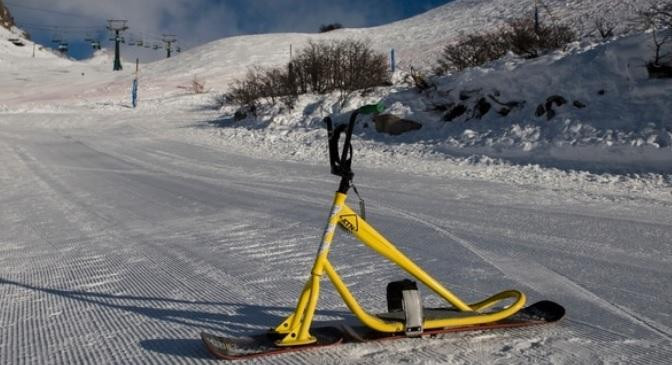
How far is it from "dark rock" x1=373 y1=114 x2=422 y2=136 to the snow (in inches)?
14.2

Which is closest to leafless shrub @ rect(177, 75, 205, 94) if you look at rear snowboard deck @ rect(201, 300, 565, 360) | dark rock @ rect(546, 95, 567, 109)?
dark rock @ rect(546, 95, 567, 109)

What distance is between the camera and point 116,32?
58719 millimetres

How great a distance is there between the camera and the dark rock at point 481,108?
12.9 m

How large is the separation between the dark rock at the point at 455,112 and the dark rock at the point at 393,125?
72 centimetres

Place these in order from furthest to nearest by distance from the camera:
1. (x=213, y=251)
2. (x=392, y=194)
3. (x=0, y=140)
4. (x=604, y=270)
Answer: (x=0, y=140) → (x=392, y=194) → (x=213, y=251) → (x=604, y=270)

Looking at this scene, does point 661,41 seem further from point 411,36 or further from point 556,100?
point 411,36

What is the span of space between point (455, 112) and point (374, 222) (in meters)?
7.96

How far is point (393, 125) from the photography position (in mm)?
14281

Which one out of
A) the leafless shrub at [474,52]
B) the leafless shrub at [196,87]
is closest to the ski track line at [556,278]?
the leafless shrub at [474,52]

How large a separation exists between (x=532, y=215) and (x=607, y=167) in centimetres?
362

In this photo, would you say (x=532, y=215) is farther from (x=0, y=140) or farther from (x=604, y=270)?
(x=0, y=140)

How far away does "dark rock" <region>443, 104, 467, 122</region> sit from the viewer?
13492mm

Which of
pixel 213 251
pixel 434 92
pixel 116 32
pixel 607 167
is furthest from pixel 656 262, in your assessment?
pixel 116 32

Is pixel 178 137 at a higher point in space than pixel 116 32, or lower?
lower
